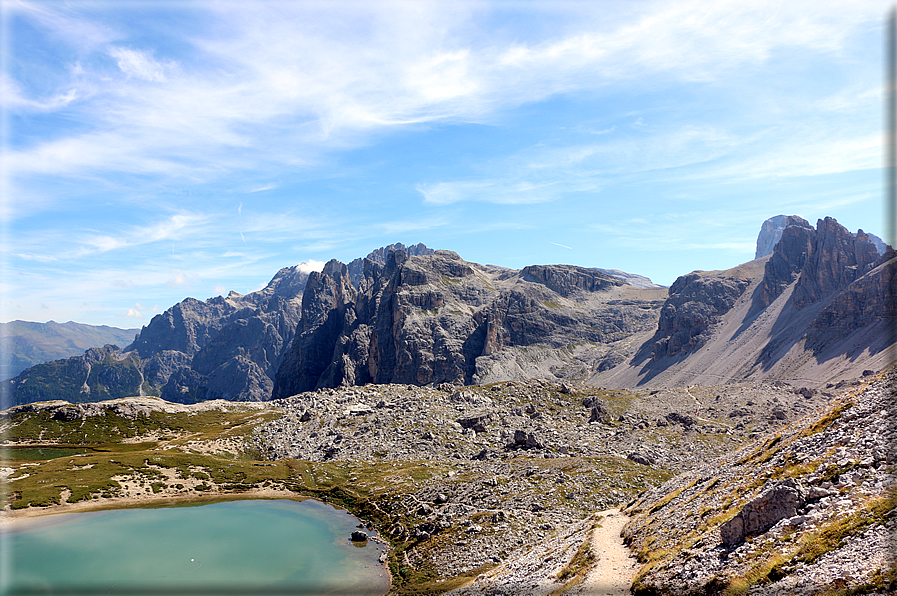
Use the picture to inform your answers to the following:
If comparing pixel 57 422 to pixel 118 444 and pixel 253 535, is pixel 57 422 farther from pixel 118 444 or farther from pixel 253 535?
pixel 253 535

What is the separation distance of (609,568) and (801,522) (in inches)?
570

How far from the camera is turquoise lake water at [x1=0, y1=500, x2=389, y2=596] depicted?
54.5m

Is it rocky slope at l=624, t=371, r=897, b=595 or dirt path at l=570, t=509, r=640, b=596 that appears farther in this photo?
dirt path at l=570, t=509, r=640, b=596

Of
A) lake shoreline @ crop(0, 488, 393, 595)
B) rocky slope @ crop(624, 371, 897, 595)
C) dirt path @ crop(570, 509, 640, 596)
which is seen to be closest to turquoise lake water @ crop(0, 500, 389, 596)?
lake shoreline @ crop(0, 488, 393, 595)

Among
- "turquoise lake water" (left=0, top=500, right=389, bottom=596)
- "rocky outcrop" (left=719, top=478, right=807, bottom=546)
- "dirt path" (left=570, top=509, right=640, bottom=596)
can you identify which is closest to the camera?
"rocky outcrop" (left=719, top=478, right=807, bottom=546)

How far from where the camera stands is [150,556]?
62.6 metres

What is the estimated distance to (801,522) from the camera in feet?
88.5

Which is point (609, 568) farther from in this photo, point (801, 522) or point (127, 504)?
point (127, 504)

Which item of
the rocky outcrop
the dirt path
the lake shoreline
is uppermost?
the rocky outcrop

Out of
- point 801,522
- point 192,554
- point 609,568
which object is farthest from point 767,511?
point 192,554

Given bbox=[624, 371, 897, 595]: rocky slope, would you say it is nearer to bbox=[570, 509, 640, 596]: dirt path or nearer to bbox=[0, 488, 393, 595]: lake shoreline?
bbox=[570, 509, 640, 596]: dirt path

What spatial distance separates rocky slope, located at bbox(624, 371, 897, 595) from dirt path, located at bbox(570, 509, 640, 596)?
46.2 inches

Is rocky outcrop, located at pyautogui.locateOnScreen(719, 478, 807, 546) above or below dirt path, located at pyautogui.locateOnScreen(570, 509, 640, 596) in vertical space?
above

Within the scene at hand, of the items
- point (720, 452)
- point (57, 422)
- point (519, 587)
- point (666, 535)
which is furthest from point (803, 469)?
point (57, 422)
